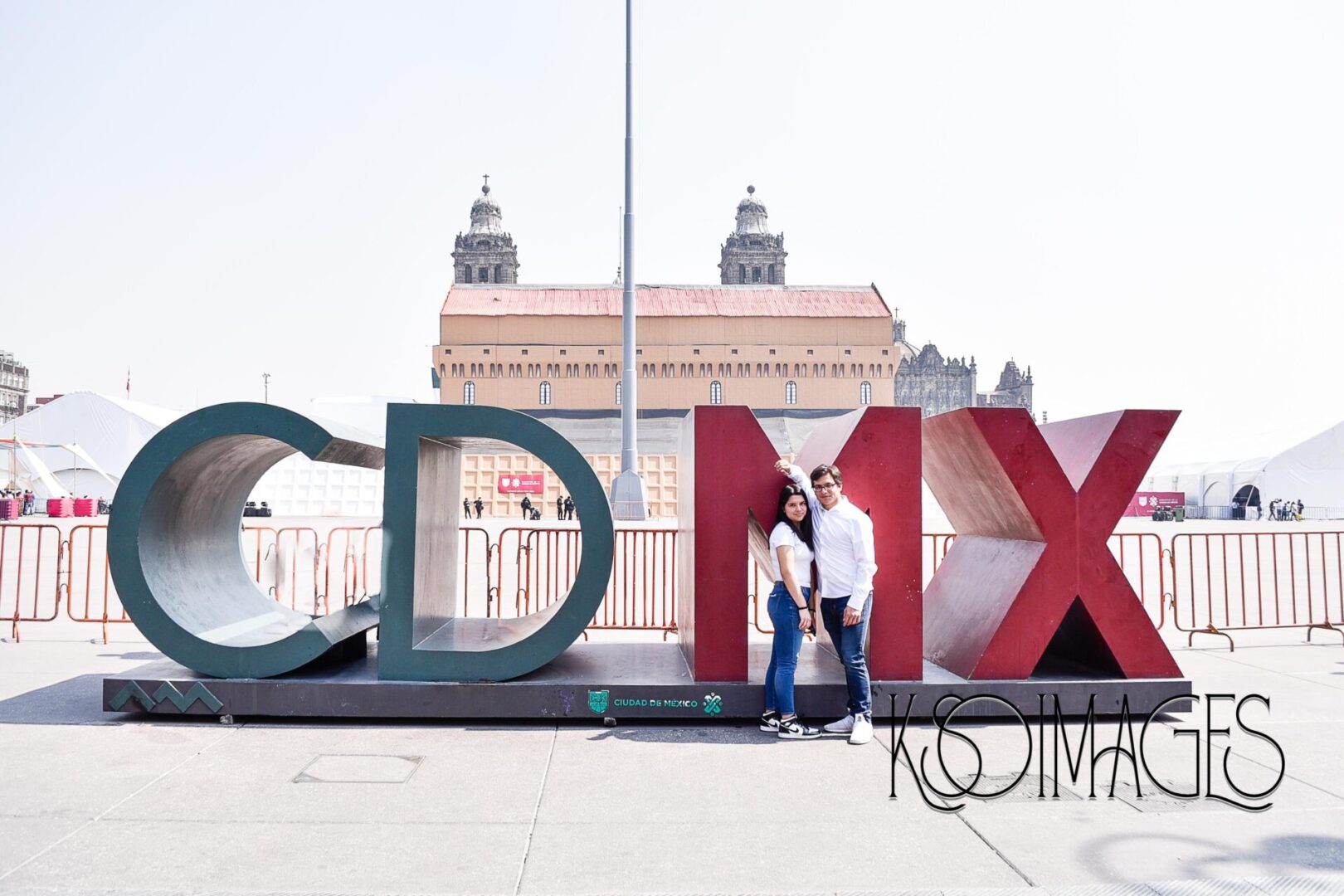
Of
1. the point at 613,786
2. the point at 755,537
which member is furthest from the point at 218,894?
the point at 755,537

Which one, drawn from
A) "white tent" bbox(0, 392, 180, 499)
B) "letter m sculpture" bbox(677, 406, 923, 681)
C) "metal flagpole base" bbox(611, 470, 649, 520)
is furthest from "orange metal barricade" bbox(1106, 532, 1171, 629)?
"white tent" bbox(0, 392, 180, 499)

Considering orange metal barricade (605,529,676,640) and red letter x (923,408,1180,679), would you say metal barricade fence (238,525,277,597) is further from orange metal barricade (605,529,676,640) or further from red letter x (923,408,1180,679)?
red letter x (923,408,1180,679)

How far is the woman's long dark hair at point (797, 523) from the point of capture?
5.47m

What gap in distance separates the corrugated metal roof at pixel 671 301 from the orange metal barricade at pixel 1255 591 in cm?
3591

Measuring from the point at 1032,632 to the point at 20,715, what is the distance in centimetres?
605

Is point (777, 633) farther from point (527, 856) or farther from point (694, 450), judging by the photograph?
point (527, 856)

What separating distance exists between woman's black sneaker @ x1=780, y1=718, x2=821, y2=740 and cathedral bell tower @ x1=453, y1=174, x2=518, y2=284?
2591 inches

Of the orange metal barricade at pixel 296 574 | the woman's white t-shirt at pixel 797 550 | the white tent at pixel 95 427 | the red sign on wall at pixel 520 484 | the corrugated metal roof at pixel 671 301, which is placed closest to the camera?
the woman's white t-shirt at pixel 797 550

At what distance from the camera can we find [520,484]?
3862cm

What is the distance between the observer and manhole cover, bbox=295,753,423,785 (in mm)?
4406

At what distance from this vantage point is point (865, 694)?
5.27 m

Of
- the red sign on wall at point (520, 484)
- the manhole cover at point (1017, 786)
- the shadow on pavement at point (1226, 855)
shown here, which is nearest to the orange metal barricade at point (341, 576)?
the manhole cover at point (1017, 786)

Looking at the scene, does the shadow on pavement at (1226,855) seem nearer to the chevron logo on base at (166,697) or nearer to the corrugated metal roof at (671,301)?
the chevron logo on base at (166,697)

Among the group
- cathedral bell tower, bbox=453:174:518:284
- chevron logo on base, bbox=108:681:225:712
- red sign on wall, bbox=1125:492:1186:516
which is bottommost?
chevron logo on base, bbox=108:681:225:712
